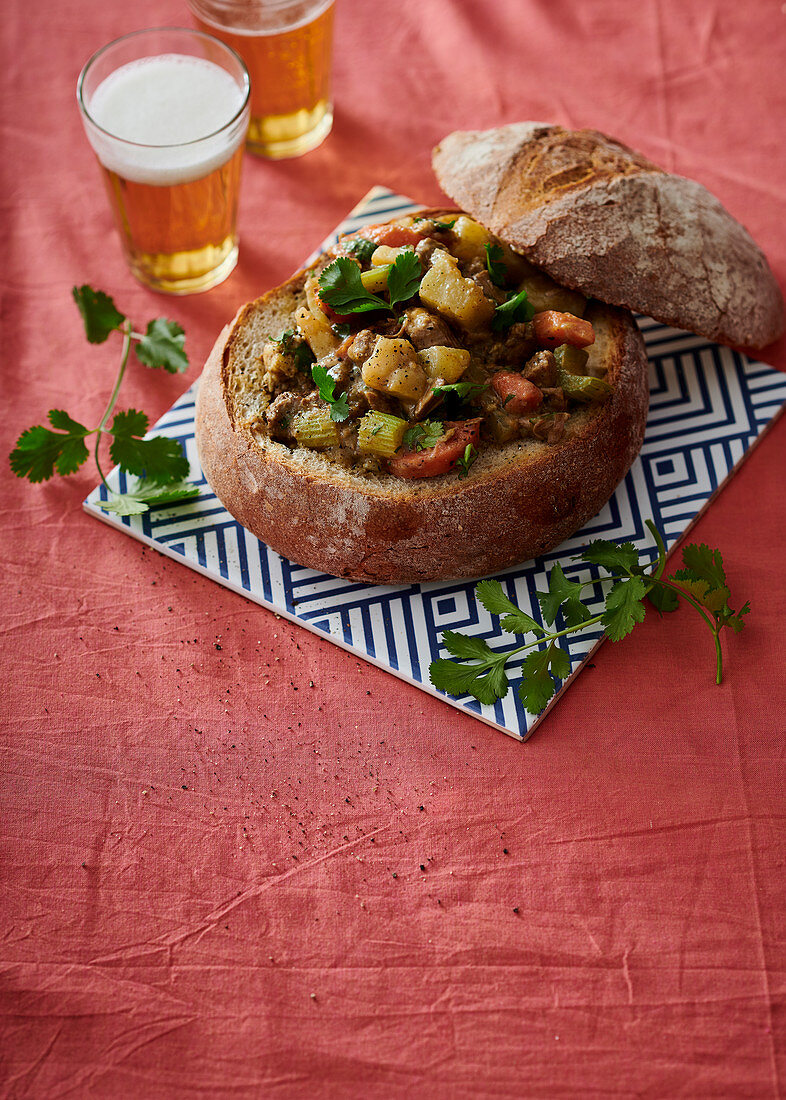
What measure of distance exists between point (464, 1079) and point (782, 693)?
3.92 ft

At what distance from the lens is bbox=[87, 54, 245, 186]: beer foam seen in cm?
287

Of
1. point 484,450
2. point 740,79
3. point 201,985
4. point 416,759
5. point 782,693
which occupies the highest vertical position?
point 740,79

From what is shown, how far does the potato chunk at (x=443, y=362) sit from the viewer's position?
2.41 m

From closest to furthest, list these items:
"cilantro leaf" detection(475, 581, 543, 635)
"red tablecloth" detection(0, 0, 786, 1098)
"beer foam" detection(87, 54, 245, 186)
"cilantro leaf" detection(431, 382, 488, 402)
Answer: "red tablecloth" detection(0, 0, 786, 1098)
"cilantro leaf" detection(431, 382, 488, 402)
"cilantro leaf" detection(475, 581, 543, 635)
"beer foam" detection(87, 54, 245, 186)

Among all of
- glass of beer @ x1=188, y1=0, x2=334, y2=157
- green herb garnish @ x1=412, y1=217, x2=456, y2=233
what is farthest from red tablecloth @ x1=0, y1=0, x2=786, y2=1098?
glass of beer @ x1=188, y1=0, x2=334, y2=157

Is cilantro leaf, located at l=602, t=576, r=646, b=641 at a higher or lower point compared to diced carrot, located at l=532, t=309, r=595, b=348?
lower

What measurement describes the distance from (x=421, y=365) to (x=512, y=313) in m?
0.29

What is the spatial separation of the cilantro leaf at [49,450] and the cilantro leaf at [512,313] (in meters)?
1.17

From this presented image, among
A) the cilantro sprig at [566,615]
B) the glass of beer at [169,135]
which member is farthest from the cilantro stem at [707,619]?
the glass of beer at [169,135]

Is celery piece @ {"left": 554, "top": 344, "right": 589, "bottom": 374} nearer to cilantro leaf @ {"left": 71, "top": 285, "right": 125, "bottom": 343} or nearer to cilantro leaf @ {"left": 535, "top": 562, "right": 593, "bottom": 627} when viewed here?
cilantro leaf @ {"left": 535, "top": 562, "right": 593, "bottom": 627}

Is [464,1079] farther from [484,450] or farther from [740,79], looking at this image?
[740,79]

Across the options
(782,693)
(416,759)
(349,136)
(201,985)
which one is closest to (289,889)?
(201,985)

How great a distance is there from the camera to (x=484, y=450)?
2490 millimetres

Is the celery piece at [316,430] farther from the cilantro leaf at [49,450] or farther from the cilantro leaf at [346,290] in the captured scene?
the cilantro leaf at [49,450]
